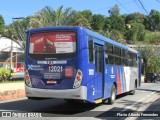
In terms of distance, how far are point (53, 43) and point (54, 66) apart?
0.84 m

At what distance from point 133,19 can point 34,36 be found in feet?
384

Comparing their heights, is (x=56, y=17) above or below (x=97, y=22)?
below

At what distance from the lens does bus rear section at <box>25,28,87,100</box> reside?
1292cm

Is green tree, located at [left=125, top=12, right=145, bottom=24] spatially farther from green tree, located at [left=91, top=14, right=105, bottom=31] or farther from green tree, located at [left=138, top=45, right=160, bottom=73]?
green tree, located at [left=138, top=45, right=160, bottom=73]

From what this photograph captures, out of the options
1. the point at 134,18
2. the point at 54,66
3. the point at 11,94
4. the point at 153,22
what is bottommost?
the point at 11,94

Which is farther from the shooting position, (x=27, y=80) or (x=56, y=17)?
(x=56, y=17)

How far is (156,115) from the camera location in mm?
13344

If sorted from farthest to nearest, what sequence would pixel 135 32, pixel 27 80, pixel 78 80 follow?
pixel 135 32
pixel 27 80
pixel 78 80

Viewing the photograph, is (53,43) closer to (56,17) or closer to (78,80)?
(78,80)

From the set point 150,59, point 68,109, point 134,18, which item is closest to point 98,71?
point 68,109

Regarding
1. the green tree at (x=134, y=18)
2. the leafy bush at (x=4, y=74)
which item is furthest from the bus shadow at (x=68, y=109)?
the green tree at (x=134, y=18)

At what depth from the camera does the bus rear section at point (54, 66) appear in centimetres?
1292

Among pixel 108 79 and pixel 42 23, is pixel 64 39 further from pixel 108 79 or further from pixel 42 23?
pixel 42 23

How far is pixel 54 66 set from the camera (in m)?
13.2
